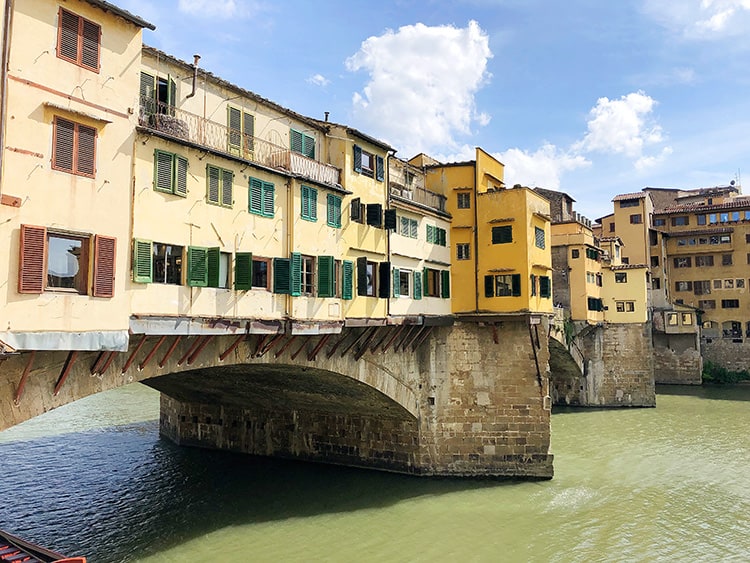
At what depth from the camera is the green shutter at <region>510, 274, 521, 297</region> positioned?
27.0 metres

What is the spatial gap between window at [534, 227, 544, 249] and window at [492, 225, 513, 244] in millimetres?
1572

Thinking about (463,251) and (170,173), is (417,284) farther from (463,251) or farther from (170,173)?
(170,173)

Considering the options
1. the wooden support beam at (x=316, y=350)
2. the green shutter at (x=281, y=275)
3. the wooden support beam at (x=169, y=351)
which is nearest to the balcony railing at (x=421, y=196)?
the wooden support beam at (x=316, y=350)

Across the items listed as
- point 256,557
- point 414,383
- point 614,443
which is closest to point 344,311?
point 414,383

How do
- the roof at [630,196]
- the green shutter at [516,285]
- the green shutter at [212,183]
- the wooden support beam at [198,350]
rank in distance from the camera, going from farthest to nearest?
the roof at [630,196], the green shutter at [516,285], the wooden support beam at [198,350], the green shutter at [212,183]

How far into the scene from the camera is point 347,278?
21422mm

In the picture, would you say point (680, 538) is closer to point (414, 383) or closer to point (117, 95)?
point (414, 383)

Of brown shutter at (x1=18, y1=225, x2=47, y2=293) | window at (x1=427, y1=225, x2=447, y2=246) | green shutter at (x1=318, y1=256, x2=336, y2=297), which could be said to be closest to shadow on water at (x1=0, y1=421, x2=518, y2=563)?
green shutter at (x1=318, y1=256, x2=336, y2=297)

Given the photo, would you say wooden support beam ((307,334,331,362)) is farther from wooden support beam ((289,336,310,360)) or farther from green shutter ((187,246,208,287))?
green shutter ((187,246,208,287))

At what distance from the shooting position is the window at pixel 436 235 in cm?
2717

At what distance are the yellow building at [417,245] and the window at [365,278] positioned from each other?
1.34m

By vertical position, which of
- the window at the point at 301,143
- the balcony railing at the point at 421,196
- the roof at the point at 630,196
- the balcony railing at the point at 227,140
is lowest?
the balcony railing at the point at 227,140

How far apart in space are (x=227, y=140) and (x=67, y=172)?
249 inches

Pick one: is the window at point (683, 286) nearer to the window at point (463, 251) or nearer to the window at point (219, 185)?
the window at point (463, 251)
